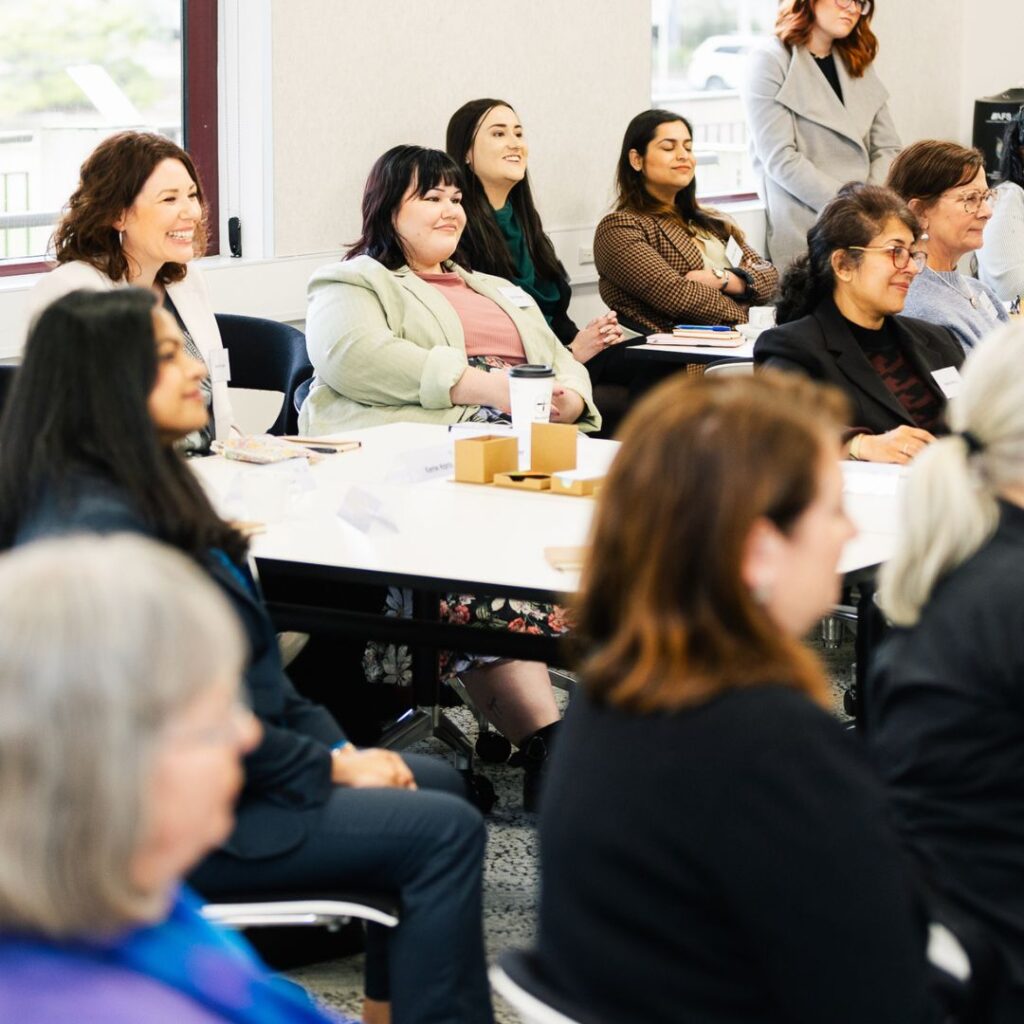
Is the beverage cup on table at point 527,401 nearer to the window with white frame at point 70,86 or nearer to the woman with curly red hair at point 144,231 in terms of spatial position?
the woman with curly red hair at point 144,231

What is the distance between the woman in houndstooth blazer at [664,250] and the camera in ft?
18.2

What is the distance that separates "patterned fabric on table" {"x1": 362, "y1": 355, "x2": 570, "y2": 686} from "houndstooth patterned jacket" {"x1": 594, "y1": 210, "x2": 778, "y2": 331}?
2.23 metres

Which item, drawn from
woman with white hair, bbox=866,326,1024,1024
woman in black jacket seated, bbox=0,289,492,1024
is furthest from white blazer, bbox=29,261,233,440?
woman with white hair, bbox=866,326,1024,1024

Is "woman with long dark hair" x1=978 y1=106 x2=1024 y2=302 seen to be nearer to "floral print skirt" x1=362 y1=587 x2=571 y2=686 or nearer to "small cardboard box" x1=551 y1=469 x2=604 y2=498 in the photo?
"floral print skirt" x1=362 y1=587 x2=571 y2=686

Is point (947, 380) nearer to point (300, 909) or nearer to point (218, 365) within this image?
point (218, 365)

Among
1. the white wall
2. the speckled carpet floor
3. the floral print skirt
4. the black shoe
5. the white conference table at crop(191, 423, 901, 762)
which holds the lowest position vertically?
the speckled carpet floor

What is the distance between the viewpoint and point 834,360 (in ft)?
11.7

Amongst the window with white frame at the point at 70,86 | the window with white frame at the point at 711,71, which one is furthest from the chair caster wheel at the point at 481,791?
the window with white frame at the point at 711,71

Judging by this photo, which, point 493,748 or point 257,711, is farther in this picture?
point 493,748

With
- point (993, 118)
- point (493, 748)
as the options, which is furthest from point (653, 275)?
point (993, 118)

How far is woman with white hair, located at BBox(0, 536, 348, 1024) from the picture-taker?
0.90 metres

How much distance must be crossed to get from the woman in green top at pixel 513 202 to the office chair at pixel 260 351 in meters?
1.11

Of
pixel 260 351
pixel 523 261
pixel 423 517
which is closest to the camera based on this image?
pixel 423 517

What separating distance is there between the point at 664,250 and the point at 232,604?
3911mm
